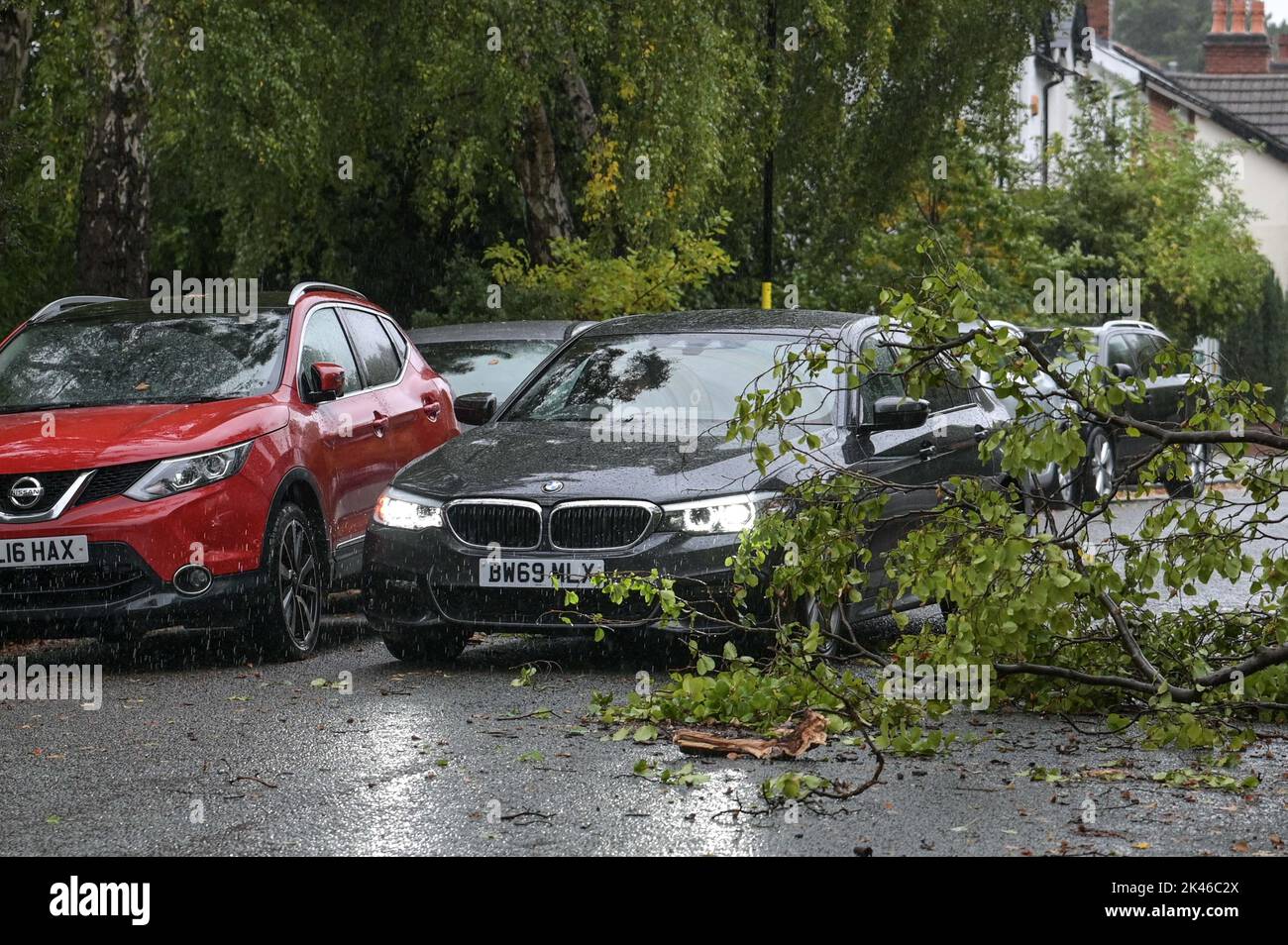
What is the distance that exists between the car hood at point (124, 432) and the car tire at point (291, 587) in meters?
0.49

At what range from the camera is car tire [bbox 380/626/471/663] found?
9969mm

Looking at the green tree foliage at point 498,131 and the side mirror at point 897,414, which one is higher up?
the green tree foliage at point 498,131

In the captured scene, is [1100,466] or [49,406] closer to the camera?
[49,406]

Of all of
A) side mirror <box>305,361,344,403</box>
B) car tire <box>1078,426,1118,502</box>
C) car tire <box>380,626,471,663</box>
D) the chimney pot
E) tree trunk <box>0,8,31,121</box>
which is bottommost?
car tire <box>1078,426,1118,502</box>

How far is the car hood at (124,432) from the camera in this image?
980cm

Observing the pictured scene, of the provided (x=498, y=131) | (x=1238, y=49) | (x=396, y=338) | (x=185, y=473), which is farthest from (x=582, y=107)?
(x=1238, y=49)

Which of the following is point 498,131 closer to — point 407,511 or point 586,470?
point 407,511

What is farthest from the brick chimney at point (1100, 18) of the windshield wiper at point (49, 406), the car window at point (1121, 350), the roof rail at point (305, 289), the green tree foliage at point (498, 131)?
the windshield wiper at point (49, 406)

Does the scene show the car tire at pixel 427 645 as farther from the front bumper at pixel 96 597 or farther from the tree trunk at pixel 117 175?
the tree trunk at pixel 117 175

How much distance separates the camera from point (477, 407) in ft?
37.3

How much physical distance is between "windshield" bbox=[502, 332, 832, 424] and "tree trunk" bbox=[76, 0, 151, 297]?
279 inches

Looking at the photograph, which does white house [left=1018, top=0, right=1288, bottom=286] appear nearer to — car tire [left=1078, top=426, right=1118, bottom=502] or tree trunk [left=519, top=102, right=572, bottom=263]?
tree trunk [left=519, top=102, right=572, bottom=263]

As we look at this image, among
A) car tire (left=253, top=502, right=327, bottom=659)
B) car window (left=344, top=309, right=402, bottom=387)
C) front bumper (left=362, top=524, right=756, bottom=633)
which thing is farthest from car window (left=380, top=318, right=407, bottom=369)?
front bumper (left=362, top=524, right=756, bottom=633)

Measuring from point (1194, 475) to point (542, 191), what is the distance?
17.5m
